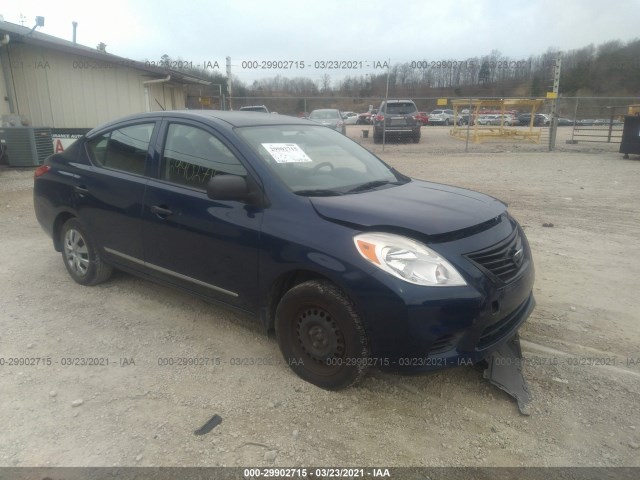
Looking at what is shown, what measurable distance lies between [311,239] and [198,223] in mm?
974

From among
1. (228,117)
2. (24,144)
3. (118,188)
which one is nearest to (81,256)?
(118,188)

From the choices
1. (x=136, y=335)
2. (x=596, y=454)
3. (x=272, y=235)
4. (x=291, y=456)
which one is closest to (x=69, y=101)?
(x=136, y=335)

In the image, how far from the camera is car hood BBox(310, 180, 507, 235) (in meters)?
2.74

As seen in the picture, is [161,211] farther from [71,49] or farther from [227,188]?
[71,49]

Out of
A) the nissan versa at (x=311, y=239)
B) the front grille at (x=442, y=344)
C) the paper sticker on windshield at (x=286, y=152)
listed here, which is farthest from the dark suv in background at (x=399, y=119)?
the front grille at (x=442, y=344)

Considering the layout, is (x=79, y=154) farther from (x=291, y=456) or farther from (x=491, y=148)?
(x=491, y=148)

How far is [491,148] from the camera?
2003 cm

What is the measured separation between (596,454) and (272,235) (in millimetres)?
2133

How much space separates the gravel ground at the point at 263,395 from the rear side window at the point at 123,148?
4.00 feet

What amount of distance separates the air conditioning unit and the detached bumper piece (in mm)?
12745

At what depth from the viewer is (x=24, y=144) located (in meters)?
12.0

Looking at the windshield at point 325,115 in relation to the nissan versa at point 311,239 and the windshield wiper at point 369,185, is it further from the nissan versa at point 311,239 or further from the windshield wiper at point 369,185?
the windshield wiper at point 369,185

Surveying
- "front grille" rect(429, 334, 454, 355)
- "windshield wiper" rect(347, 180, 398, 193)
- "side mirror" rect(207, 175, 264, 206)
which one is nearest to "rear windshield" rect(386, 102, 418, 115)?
"windshield wiper" rect(347, 180, 398, 193)

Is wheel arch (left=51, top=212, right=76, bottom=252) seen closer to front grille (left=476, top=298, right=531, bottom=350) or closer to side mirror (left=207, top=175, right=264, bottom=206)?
side mirror (left=207, top=175, right=264, bottom=206)
